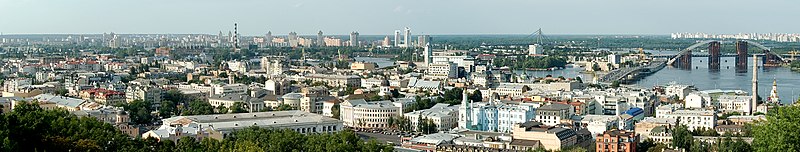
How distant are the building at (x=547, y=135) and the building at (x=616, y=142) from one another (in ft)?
1.25

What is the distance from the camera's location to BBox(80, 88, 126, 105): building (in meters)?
15.0

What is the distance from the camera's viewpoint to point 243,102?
1491 cm

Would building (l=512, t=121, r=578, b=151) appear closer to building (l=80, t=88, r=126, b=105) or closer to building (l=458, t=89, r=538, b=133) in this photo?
building (l=458, t=89, r=538, b=133)

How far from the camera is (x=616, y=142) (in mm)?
9156

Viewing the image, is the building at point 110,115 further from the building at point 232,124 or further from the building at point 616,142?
the building at point 616,142

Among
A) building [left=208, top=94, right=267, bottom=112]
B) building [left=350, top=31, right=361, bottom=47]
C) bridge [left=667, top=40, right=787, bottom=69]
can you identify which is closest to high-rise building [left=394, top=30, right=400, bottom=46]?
building [left=350, top=31, right=361, bottom=47]

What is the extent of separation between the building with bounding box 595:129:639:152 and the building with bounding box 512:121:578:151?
1.25 ft

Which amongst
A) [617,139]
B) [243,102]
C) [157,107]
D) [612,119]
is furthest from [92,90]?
[617,139]

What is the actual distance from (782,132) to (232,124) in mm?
6033

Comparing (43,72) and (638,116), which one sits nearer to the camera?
(638,116)

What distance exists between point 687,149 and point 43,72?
16752mm

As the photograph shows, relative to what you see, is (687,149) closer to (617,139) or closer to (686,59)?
(617,139)

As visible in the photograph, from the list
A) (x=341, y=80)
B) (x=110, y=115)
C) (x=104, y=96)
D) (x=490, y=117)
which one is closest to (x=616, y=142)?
(x=490, y=117)

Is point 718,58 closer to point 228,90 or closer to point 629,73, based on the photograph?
point 629,73
